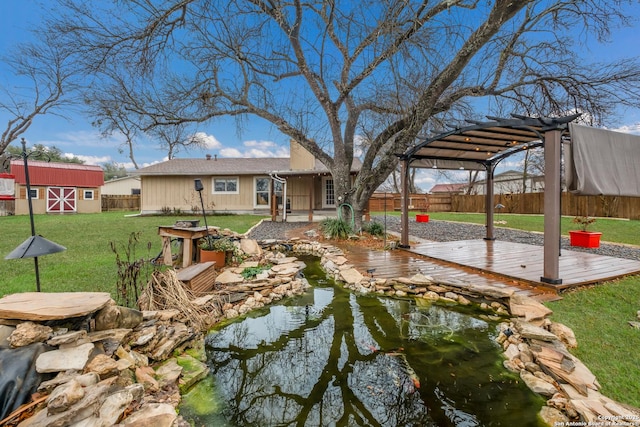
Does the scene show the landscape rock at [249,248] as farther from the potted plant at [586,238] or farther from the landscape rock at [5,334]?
the potted plant at [586,238]

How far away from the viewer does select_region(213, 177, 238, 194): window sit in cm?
1698

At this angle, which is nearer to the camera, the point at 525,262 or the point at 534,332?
the point at 534,332

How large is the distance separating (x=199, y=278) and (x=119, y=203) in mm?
23433

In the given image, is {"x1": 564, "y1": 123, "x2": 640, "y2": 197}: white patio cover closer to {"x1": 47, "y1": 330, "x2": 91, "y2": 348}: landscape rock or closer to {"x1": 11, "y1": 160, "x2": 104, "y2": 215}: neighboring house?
{"x1": 47, "y1": 330, "x2": 91, "y2": 348}: landscape rock

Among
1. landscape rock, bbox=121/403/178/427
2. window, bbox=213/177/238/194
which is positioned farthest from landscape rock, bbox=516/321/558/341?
window, bbox=213/177/238/194

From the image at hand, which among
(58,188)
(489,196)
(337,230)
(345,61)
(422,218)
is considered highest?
(345,61)

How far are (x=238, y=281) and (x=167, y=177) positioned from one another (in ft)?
48.8

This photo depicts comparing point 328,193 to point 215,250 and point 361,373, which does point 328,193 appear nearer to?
point 215,250

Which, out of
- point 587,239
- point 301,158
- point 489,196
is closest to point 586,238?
point 587,239

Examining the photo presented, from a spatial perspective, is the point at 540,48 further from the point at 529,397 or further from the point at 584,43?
the point at 529,397

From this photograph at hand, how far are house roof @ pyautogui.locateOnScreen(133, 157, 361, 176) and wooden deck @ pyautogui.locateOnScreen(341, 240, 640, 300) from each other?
9378 mm

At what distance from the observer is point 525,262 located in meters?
5.36

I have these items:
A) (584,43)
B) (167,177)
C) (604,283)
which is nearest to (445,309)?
(604,283)

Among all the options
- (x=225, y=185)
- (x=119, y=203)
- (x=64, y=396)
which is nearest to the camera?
(x=64, y=396)
